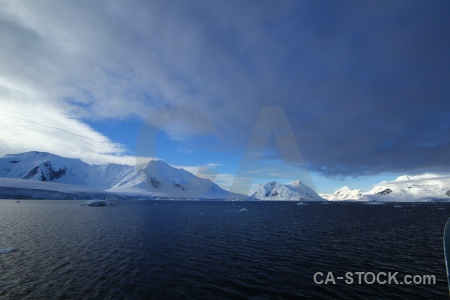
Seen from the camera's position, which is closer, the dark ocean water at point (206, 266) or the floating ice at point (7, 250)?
the dark ocean water at point (206, 266)

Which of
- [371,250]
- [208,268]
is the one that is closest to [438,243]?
[371,250]

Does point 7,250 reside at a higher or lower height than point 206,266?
lower

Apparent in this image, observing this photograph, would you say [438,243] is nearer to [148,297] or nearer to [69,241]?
[148,297]

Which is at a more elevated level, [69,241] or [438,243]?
[438,243]

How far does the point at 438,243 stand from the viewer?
46156mm

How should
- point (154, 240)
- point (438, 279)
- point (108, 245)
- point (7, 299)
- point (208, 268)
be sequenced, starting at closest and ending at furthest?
1. point (7, 299)
2. point (438, 279)
3. point (208, 268)
4. point (108, 245)
5. point (154, 240)

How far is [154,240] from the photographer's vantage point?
4922 centimetres

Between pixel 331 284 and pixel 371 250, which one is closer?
pixel 331 284

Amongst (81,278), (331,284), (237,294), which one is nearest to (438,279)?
(331,284)

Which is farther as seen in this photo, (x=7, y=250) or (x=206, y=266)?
(x=7, y=250)

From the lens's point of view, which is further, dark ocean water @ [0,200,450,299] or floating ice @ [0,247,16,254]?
floating ice @ [0,247,16,254]

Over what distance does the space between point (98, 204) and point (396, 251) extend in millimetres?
175745

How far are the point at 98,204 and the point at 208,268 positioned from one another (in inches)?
6437

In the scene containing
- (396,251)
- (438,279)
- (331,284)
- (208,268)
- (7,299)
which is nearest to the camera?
(7,299)
